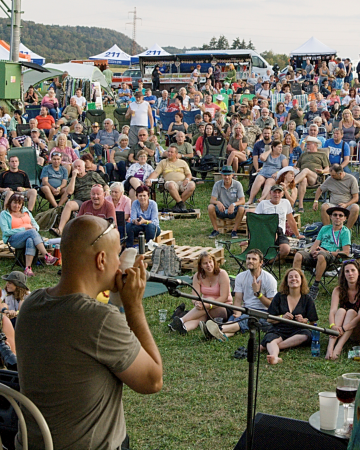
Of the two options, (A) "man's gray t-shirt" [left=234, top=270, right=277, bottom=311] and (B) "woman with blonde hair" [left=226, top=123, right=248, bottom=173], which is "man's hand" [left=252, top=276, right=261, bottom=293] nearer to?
(A) "man's gray t-shirt" [left=234, top=270, right=277, bottom=311]

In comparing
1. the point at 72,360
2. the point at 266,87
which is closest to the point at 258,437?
the point at 72,360

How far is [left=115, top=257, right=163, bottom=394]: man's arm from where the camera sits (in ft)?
7.07

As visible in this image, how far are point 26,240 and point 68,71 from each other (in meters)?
18.2

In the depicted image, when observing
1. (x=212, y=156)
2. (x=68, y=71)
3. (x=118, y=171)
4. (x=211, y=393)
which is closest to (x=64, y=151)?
(x=118, y=171)

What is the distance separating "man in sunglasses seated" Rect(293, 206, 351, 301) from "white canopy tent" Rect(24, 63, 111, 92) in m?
17.8

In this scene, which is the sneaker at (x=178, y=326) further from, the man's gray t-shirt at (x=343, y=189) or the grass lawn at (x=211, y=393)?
the man's gray t-shirt at (x=343, y=189)

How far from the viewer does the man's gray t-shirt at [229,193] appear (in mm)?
10500

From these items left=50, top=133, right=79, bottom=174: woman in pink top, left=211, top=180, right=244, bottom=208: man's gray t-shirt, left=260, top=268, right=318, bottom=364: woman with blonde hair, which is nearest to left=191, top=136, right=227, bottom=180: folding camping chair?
left=50, top=133, right=79, bottom=174: woman in pink top

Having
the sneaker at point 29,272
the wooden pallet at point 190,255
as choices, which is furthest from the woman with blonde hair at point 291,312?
the sneaker at point 29,272

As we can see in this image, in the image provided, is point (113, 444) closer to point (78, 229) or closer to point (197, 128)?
point (78, 229)

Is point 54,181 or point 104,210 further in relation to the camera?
point 54,181

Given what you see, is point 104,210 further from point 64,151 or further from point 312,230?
point 64,151

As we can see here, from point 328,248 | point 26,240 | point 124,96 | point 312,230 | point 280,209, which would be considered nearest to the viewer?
point 328,248

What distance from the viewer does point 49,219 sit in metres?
10.4
